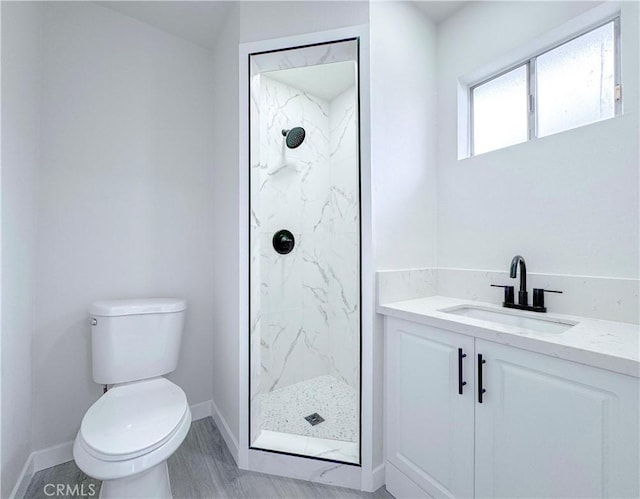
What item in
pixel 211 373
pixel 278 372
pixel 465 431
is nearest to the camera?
pixel 465 431

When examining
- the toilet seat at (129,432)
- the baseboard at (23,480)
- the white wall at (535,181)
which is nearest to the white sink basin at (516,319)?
the white wall at (535,181)

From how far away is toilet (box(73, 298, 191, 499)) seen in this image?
107 cm

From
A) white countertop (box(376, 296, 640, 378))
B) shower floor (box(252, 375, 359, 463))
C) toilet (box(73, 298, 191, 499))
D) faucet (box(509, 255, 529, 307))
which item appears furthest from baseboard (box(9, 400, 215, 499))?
faucet (box(509, 255, 529, 307))

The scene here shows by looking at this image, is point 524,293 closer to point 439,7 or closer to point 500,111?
point 500,111

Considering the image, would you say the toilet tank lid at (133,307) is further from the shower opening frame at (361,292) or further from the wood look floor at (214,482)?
the shower opening frame at (361,292)

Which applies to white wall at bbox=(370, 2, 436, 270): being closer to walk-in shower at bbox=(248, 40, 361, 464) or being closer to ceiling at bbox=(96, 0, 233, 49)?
walk-in shower at bbox=(248, 40, 361, 464)

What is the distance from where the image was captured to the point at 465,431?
1.15m

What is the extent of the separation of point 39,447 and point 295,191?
2.13 meters

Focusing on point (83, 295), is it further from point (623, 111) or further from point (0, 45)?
point (623, 111)

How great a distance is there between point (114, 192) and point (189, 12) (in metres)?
1.14

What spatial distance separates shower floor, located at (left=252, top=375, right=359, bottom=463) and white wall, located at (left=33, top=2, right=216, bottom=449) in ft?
1.75

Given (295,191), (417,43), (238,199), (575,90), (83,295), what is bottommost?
(83,295)

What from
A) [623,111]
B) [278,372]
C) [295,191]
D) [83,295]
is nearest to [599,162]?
[623,111]

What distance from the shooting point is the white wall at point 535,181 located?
46.1 inches
